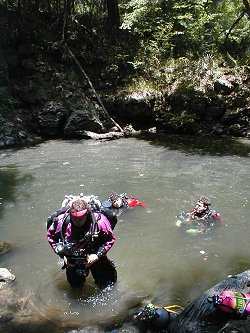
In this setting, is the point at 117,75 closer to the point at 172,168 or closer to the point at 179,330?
the point at 172,168

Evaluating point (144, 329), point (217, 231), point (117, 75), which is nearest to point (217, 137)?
point (117, 75)

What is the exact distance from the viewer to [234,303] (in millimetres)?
3725

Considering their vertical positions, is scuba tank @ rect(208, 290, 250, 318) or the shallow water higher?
scuba tank @ rect(208, 290, 250, 318)

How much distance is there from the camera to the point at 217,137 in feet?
50.1

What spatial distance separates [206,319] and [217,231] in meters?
3.45

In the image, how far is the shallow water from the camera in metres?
5.27

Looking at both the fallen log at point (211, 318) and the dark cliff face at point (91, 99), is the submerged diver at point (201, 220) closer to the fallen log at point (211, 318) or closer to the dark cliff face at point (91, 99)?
the fallen log at point (211, 318)

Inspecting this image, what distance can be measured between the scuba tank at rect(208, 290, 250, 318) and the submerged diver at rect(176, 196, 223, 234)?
135 inches

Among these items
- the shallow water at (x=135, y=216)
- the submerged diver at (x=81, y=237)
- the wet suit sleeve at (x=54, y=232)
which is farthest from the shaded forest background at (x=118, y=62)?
the submerged diver at (x=81, y=237)

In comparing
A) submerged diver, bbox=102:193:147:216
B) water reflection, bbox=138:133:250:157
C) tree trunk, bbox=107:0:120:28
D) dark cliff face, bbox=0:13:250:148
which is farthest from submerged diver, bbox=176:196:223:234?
tree trunk, bbox=107:0:120:28

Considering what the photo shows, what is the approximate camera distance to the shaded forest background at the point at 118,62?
16.4 metres

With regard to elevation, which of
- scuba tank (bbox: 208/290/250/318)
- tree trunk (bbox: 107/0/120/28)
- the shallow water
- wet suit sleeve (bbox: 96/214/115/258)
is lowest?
the shallow water

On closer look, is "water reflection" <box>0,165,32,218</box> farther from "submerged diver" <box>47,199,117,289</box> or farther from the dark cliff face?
"submerged diver" <box>47,199,117,289</box>

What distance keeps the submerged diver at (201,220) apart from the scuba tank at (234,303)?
3.42 m
